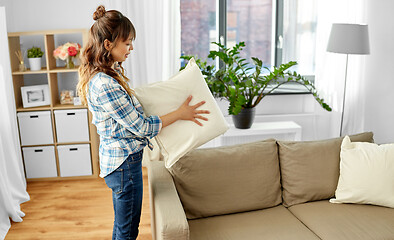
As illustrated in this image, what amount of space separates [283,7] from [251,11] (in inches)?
12.3

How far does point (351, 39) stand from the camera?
3213 mm

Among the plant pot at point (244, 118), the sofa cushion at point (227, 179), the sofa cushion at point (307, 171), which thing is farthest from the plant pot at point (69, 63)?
the sofa cushion at point (307, 171)

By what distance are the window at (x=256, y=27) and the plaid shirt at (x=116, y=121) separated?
2287 millimetres

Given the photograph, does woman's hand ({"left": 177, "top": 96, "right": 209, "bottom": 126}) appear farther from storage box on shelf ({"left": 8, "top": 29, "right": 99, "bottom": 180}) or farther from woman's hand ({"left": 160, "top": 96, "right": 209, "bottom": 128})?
storage box on shelf ({"left": 8, "top": 29, "right": 99, "bottom": 180})

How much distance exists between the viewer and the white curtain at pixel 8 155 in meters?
2.88

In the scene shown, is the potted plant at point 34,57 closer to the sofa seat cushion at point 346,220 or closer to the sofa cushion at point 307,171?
the sofa cushion at point 307,171

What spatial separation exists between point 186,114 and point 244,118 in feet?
5.09

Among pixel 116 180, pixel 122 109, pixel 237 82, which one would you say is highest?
pixel 122 109

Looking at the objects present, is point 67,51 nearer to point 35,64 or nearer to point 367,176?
point 35,64

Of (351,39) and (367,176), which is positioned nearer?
(367,176)

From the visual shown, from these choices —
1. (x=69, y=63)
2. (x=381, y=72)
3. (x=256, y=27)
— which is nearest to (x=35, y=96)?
(x=69, y=63)

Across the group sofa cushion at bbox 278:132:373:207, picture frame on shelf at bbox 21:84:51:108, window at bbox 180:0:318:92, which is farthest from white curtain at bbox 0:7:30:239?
sofa cushion at bbox 278:132:373:207

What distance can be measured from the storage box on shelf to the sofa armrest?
58.3 inches

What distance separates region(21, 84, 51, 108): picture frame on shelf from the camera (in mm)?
3559
